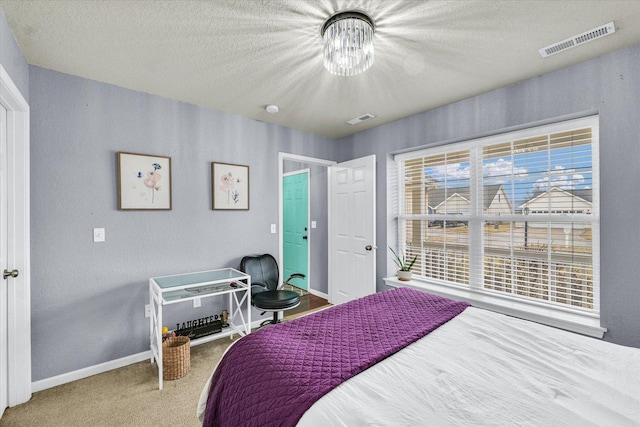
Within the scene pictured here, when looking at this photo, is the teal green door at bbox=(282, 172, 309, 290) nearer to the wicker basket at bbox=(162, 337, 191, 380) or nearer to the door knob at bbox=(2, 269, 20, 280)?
the wicker basket at bbox=(162, 337, 191, 380)

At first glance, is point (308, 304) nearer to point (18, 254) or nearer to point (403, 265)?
point (403, 265)

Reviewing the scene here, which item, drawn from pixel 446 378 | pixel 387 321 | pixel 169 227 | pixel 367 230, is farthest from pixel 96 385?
pixel 367 230

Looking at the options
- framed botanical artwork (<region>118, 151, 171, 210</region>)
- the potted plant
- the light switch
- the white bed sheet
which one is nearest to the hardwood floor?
the potted plant

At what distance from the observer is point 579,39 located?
5.88 feet

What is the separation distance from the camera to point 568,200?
2281 millimetres

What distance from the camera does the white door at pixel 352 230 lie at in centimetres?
342

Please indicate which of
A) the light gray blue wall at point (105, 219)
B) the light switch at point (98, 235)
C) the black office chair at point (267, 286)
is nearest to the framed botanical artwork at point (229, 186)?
the light gray blue wall at point (105, 219)

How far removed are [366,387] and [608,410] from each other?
80cm

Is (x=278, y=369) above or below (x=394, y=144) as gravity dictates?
below

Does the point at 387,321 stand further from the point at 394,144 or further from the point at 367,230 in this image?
the point at 394,144

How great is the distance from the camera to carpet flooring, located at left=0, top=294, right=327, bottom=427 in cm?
186

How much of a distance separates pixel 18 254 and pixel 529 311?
12.4 ft

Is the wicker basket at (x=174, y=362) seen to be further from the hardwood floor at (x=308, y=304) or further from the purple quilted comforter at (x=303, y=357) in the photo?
the hardwood floor at (x=308, y=304)

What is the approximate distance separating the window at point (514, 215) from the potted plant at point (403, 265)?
0.12 metres
